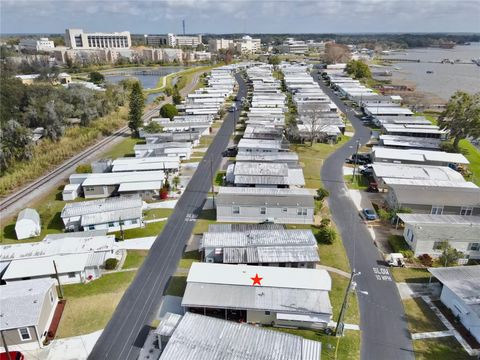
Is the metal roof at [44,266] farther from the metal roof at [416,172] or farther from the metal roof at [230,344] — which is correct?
the metal roof at [416,172]

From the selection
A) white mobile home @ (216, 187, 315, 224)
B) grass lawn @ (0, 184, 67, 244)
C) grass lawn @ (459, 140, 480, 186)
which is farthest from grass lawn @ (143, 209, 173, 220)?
grass lawn @ (459, 140, 480, 186)

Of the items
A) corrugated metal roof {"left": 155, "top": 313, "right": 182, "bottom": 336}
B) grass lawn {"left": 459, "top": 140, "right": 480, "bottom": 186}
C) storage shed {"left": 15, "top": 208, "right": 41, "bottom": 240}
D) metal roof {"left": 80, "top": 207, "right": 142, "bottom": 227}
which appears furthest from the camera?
grass lawn {"left": 459, "top": 140, "right": 480, "bottom": 186}

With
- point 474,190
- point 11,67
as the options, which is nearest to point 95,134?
point 474,190

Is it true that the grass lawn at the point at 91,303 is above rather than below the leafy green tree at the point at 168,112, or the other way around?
below

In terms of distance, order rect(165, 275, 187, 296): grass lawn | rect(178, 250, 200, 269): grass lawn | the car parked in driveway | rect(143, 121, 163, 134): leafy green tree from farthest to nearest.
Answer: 1. rect(143, 121, 163, 134): leafy green tree
2. the car parked in driveway
3. rect(178, 250, 200, 269): grass lawn
4. rect(165, 275, 187, 296): grass lawn

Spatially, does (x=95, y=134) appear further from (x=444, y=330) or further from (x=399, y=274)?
(x=444, y=330)

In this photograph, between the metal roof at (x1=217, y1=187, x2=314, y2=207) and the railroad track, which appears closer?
the metal roof at (x1=217, y1=187, x2=314, y2=207)

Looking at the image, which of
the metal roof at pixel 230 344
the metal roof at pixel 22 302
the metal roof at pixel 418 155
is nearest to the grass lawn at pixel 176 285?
the metal roof at pixel 230 344

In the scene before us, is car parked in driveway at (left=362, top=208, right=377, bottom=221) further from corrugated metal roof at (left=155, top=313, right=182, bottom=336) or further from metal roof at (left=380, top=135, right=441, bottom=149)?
metal roof at (left=380, top=135, right=441, bottom=149)
